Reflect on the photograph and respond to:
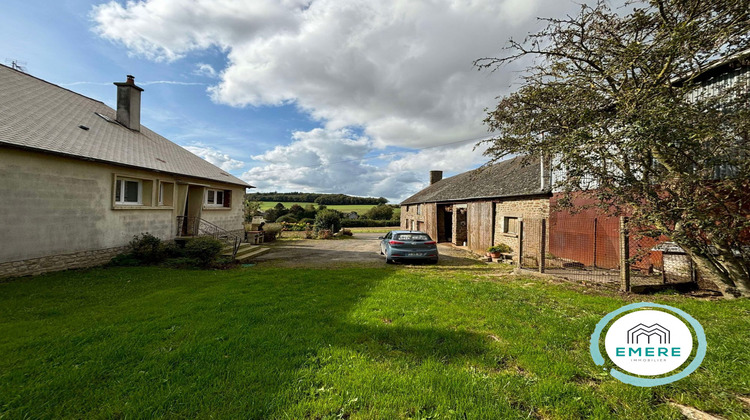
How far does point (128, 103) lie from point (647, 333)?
1959 centimetres

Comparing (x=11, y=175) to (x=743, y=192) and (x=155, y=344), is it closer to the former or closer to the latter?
(x=155, y=344)

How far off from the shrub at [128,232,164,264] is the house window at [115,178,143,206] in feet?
4.73

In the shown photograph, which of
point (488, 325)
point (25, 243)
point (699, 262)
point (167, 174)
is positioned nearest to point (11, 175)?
point (25, 243)

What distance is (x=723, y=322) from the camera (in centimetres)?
414

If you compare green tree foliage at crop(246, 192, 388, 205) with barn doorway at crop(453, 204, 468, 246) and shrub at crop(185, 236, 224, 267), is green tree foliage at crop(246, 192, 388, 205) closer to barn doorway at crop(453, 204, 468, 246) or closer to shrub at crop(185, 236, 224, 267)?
barn doorway at crop(453, 204, 468, 246)

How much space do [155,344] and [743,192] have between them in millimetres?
10491

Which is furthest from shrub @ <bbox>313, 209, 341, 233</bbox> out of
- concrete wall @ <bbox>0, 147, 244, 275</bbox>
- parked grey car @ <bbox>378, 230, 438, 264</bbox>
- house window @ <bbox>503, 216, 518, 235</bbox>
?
house window @ <bbox>503, 216, 518, 235</bbox>

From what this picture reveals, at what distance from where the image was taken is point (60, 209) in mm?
8180

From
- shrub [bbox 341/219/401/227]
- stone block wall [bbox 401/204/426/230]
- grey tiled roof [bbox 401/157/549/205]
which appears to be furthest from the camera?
shrub [bbox 341/219/401/227]

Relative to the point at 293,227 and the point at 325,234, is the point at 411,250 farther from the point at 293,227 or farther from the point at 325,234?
the point at 293,227

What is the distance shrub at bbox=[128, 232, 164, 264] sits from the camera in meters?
9.91

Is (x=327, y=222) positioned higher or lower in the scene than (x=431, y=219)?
lower

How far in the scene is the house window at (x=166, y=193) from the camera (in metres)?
12.0
